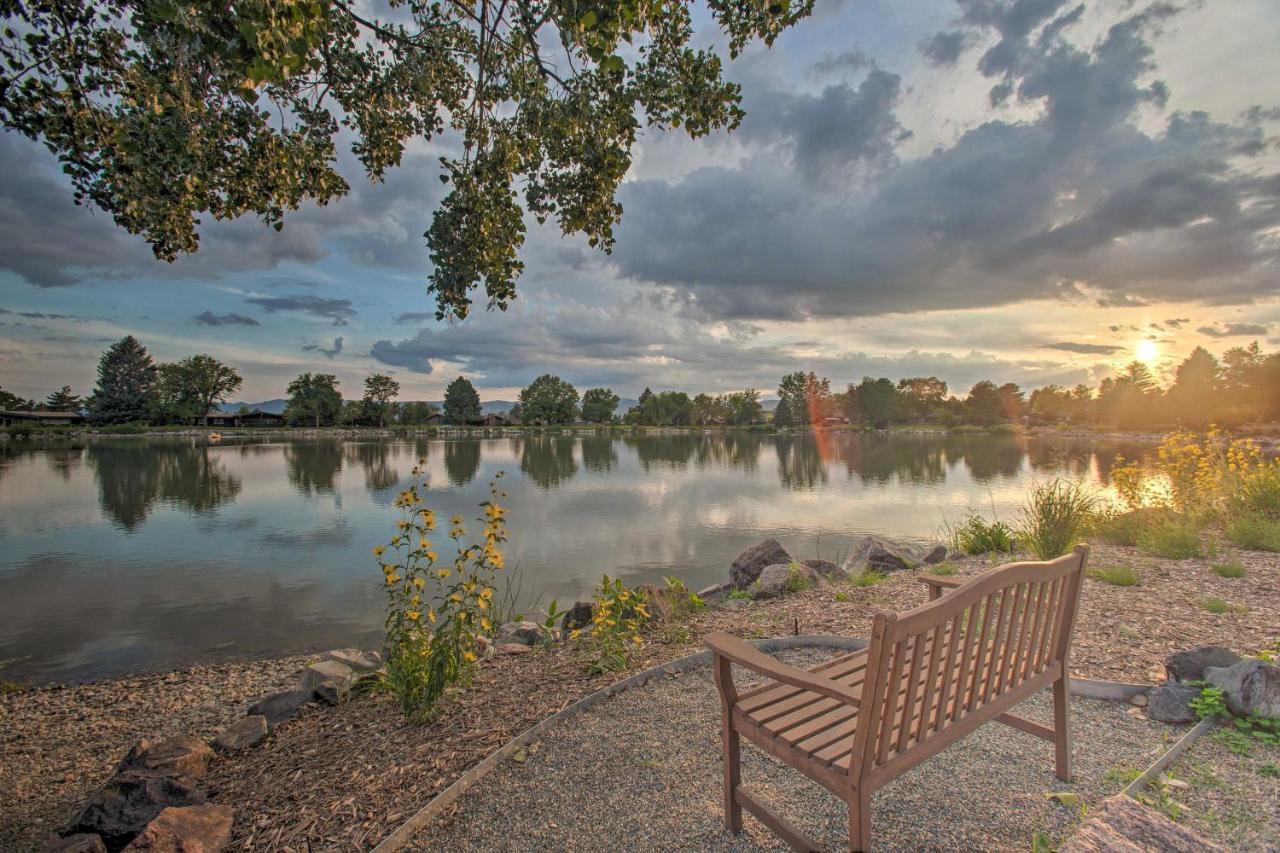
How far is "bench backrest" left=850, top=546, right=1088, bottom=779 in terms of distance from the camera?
5.76ft

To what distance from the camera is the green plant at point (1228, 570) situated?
5.36m

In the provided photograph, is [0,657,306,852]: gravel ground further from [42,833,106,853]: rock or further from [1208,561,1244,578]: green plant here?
[1208,561,1244,578]: green plant

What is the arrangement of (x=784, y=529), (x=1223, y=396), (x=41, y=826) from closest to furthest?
(x=41, y=826) < (x=784, y=529) < (x=1223, y=396)

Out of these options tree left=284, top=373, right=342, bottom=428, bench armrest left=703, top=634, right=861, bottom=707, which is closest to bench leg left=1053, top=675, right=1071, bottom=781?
bench armrest left=703, top=634, right=861, bottom=707

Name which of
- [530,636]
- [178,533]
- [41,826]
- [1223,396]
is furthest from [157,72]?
[1223,396]

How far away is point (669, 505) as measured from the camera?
16.8 m

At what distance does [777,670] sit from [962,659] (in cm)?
73

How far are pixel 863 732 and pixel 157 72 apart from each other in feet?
15.5

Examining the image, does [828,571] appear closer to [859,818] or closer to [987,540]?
[987,540]

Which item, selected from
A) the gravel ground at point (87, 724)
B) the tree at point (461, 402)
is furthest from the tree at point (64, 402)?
the gravel ground at point (87, 724)

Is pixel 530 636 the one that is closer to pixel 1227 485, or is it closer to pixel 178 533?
pixel 1227 485

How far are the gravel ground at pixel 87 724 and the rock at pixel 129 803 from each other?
0.74 meters

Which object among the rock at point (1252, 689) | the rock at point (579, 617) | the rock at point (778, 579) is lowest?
the rock at point (579, 617)

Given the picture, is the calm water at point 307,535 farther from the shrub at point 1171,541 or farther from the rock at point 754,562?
the shrub at point 1171,541
